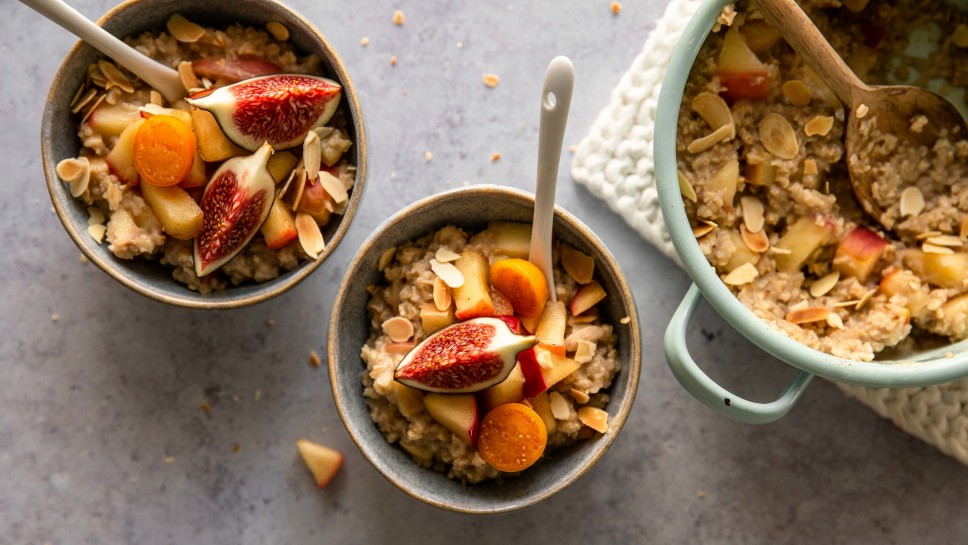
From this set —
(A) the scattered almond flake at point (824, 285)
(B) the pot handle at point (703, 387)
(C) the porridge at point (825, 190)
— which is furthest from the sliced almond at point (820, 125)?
(B) the pot handle at point (703, 387)

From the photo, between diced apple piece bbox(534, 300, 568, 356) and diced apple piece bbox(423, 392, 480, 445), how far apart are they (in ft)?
0.54

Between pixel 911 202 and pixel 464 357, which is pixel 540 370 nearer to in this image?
pixel 464 357

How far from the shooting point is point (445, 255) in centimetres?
160

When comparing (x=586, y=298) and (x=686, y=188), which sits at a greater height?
(x=686, y=188)

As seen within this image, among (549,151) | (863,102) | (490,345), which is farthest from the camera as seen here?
(863,102)

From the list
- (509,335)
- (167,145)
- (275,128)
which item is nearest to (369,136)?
(275,128)

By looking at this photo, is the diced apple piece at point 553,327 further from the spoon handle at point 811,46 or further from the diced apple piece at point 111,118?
the diced apple piece at point 111,118

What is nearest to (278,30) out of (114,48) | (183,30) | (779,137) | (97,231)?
(183,30)

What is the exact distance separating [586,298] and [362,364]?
45 cm

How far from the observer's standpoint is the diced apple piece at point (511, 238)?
1.62 meters

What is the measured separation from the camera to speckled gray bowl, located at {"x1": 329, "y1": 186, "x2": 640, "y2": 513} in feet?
5.15

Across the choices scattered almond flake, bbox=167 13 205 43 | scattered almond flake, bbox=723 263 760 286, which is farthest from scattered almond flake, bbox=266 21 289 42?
scattered almond flake, bbox=723 263 760 286

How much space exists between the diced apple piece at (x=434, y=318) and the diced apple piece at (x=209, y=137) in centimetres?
46

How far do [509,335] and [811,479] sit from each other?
32.6 inches
